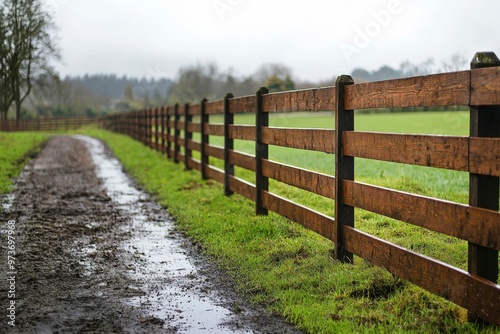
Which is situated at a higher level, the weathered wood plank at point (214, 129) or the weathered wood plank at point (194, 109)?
the weathered wood plank at point (194, 109)

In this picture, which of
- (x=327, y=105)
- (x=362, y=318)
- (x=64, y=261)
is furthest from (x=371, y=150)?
(x=64, y=261)

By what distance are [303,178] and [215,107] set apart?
189 inches

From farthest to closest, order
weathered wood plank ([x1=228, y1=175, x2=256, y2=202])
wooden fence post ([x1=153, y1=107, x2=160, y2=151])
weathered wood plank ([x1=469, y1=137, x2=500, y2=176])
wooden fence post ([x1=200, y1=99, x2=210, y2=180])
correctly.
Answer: wooden fence post ([x1=153, y1=107, x2=160, y2=151]), wooden fence post ([x1=200, y1=99, x2=210, y2=180]), weathered wood plank ([x1=228, y1=175, x2=256, y2=202]), weathered wood plank ([x1=469, y1=137, x2=500, y2=176])

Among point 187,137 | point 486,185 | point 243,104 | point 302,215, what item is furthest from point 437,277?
point 187,137

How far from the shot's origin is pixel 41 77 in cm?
4053

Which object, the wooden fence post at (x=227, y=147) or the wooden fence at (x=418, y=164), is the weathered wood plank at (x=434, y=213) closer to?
the wooden fence at (x=418, y=164)

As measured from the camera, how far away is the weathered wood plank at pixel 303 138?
5090 millimetres

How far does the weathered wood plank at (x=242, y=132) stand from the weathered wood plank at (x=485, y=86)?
4.48m

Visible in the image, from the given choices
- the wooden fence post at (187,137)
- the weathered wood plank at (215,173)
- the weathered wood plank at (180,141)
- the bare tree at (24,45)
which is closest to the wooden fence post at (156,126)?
the weathered wood plank at (180,141)

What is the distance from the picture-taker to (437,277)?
353 centimetres

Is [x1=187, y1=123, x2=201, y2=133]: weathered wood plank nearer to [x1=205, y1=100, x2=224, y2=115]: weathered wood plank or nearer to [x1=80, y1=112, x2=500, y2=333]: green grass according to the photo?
[x1=205, y1=100, x2=224, y2=115]: weathered wood plank

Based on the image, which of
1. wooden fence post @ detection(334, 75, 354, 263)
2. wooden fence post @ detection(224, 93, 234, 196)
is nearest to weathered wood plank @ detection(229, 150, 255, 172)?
wooden fence post @ detection(224, 93, 234, 196)

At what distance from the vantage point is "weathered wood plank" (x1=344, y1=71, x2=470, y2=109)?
3.40 m

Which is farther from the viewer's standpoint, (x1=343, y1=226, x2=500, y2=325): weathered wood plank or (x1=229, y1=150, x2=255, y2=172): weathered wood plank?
(x1=229, y1=150, x2=255, y2=172): weathered wood plank
